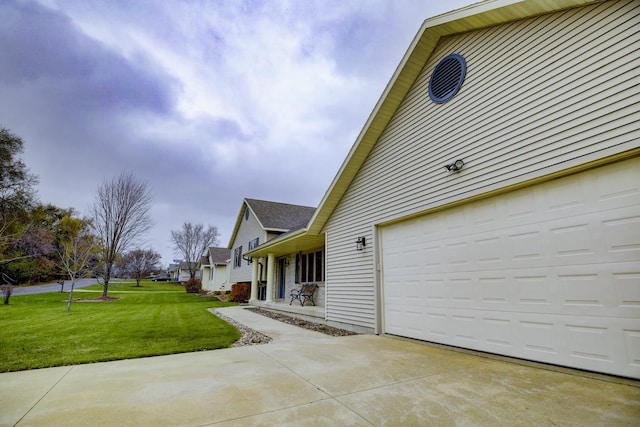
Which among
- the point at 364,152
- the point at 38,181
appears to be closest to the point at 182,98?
the point at 364,152

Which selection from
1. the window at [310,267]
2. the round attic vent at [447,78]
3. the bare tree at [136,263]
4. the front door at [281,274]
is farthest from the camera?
the bare tree at [136,263]

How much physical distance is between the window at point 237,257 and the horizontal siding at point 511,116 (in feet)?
48.7

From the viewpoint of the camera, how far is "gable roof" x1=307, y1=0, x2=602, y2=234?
4.21m

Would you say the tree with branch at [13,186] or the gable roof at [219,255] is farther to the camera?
the gable roof at [219,255]

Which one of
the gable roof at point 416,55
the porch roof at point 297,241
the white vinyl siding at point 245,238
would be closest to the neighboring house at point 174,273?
the white vinyl siding at point 245,238

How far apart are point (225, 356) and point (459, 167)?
4.73 meters

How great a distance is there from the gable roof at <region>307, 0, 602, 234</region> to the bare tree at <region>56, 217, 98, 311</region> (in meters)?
9.42

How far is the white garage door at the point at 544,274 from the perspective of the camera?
308 cm

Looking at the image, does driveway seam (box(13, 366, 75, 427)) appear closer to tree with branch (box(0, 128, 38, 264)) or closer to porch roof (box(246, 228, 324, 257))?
porch roof (box(246, 228, 324, 257))

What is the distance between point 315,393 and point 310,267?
29.2 feet

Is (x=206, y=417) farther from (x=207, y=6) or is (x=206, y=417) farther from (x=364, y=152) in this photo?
(x=207, y=6)

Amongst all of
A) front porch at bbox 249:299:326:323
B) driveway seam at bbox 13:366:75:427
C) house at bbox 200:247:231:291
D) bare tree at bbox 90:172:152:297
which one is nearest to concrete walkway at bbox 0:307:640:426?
driveway seam at bbox 13:366:75:427

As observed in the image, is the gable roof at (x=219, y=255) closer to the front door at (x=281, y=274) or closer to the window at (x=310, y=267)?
the front door at (x=281, y=274)

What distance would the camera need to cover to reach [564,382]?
3.00 meters
